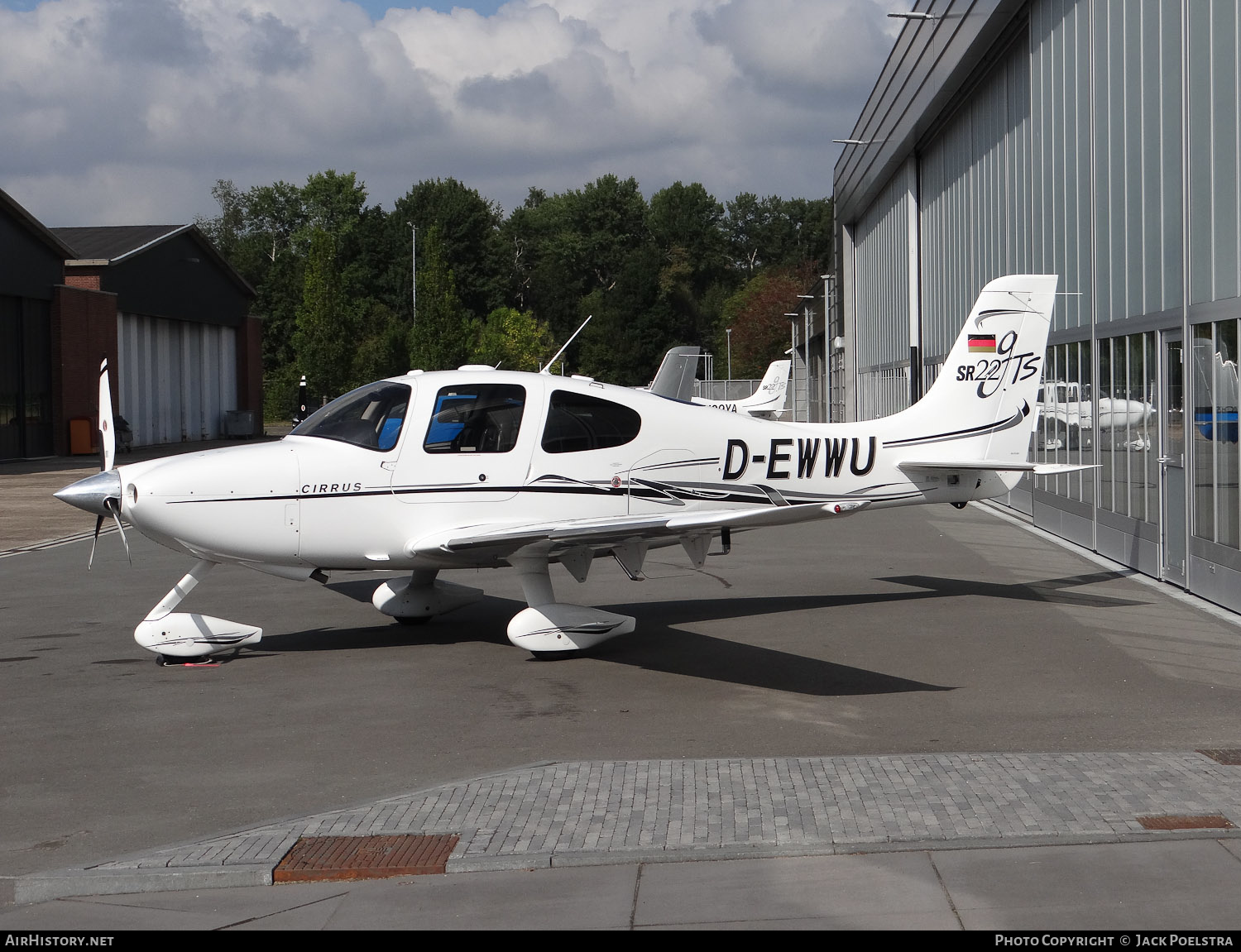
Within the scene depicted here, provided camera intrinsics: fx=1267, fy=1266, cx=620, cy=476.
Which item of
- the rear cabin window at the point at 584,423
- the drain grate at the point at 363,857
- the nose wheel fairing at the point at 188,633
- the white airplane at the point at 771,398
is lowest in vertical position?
the drain grate at the point at 363,857

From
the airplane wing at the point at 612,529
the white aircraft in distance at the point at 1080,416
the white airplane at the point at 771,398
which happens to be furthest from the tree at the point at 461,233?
the airplane wing at the point at 612,529

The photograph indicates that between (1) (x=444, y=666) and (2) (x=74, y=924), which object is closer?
(2) (x=74, y=924)

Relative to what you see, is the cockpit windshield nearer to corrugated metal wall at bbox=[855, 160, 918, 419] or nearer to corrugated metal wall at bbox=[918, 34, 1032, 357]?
corrugated metal wall at bbox=[918, 34, 1032, 357]

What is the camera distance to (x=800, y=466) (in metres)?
11.0

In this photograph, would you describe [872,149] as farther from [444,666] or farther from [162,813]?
[162,813]

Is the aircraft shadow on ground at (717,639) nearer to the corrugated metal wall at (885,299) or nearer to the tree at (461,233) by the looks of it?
the corrugated metal wall at (885,299)

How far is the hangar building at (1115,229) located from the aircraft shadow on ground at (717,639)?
136 cm

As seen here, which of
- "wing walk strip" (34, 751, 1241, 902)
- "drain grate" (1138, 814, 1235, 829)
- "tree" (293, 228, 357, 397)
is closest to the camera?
"wing walk strip" (34, 751, 1241, 902)

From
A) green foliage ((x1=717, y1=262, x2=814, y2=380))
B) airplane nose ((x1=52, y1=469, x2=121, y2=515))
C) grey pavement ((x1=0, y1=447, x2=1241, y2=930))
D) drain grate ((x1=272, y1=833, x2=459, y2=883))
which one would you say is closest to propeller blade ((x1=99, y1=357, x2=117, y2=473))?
airplane nose ((x1=52, y1=469, x2=121, y2=515))

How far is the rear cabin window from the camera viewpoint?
391 inches

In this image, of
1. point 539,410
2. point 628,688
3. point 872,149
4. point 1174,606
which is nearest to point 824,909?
point 628,688

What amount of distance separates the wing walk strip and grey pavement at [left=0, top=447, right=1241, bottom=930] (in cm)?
1

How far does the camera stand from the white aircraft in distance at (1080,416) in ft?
43.6
